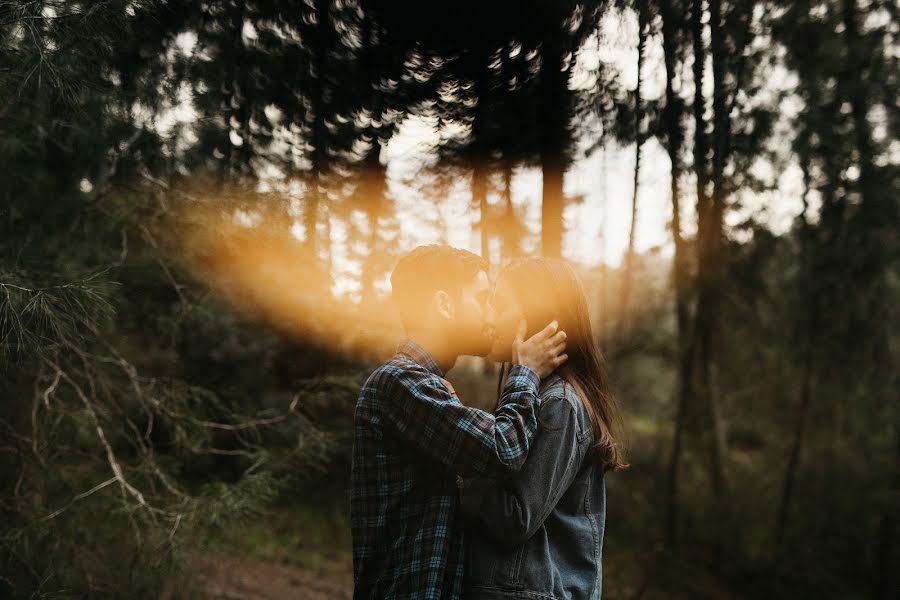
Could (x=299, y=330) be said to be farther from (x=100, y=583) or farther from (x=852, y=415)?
(x=852, y=415)

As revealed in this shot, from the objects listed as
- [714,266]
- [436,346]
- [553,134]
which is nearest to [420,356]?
[436,346]

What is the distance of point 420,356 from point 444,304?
0.18m

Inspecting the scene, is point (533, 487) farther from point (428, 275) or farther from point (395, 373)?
point (428, 275)

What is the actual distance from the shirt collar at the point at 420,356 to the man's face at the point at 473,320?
100mm

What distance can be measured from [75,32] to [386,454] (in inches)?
71.3

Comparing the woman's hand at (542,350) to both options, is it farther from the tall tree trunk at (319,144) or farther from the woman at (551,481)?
the tall tree trunk at (319,144)

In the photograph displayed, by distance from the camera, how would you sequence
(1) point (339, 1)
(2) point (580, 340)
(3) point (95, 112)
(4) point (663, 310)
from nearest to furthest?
(2) point (580, 340), (1) point (339, 1), (3) point (95, 112), (4) point (663, 310)

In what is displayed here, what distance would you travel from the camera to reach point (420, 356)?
1835mm

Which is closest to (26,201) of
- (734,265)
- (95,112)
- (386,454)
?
(95,112)

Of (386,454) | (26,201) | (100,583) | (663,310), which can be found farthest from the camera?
(663,310)

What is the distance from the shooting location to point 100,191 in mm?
3752

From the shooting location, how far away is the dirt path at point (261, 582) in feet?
16.7

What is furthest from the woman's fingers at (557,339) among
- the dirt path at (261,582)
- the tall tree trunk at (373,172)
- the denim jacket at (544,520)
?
the dirt path at (261,582)

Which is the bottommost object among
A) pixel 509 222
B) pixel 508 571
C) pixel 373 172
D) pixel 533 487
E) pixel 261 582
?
pixel 261 582
